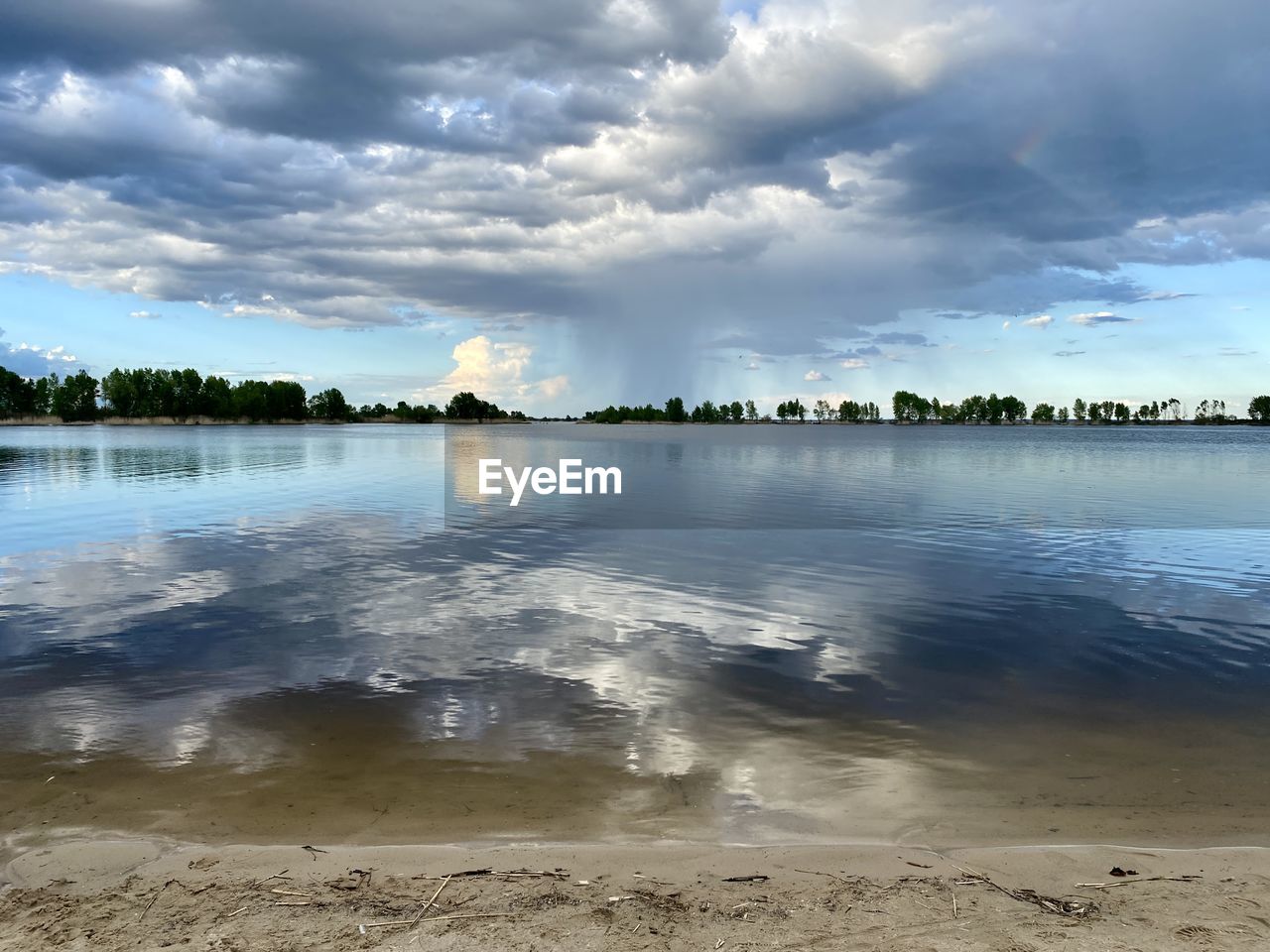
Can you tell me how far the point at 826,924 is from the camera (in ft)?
20.5

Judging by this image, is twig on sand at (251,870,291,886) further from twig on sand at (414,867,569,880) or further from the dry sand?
twig on sand at (414,867,569,880)

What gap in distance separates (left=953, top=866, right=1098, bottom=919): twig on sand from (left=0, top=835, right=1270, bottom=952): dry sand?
2 centimetres

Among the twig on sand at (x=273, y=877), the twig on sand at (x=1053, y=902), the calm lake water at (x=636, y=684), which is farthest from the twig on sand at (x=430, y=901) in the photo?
the twig on sand at (x=1053, y=902)

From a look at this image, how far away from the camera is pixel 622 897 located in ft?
22.2

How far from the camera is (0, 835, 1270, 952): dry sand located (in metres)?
6.08

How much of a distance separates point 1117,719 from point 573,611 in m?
11.0

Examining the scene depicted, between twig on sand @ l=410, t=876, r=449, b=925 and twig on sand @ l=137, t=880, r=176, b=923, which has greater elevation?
twig on sand @ l=410, t=876, r=449, b=925

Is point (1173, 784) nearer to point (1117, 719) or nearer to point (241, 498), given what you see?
point (1117, 719)

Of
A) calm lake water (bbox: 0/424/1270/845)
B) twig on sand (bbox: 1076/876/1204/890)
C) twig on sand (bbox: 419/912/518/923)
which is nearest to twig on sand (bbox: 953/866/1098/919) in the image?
twig on sand (bbox: 1076/876/1204/890)

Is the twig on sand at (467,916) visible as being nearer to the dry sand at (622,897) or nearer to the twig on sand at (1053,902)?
the dry sand at (622,897)

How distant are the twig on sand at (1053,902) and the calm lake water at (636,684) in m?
1.26

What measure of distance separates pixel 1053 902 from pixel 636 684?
25.2ft

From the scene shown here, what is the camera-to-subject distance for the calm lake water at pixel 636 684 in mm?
8977

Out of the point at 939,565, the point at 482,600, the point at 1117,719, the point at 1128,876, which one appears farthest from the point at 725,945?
the point at 939,565
